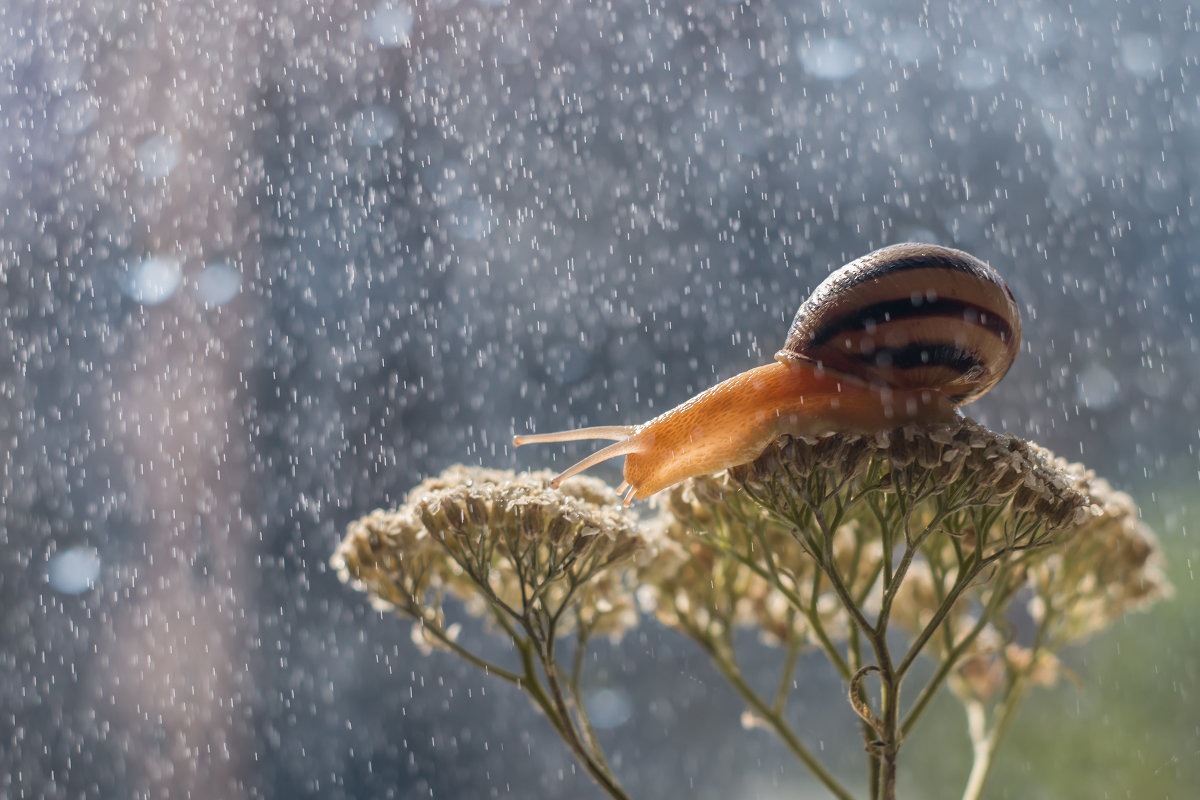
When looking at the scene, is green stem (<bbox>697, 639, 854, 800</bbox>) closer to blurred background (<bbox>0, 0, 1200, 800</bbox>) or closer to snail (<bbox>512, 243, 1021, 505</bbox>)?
snail (<bbox>512, 243, 1021, 505</bbox>)

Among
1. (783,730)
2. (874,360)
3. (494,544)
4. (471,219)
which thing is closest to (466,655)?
(494,544)

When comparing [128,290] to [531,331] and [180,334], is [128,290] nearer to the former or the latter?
[180,334]

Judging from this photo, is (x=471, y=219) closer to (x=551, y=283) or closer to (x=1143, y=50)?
(x=551, y=283)

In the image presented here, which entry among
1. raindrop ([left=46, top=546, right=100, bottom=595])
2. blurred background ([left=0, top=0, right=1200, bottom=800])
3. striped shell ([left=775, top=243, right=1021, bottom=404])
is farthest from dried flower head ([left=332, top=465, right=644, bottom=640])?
raindrop ([left=46, top=546, right=100, bottom=595])

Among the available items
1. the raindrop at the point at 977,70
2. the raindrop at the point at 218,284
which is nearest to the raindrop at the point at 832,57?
the raindrop at the point at 977,70

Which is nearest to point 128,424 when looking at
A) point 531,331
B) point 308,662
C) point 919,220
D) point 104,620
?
point 104,620
